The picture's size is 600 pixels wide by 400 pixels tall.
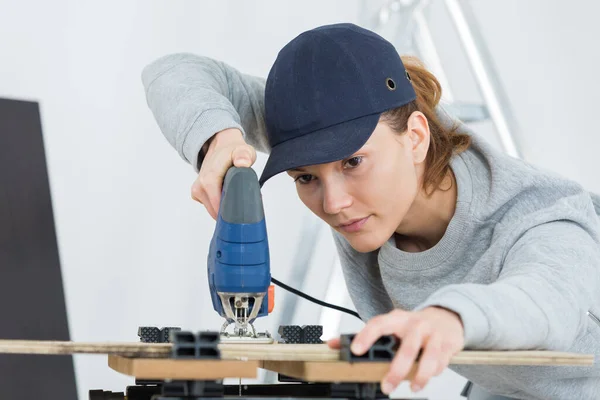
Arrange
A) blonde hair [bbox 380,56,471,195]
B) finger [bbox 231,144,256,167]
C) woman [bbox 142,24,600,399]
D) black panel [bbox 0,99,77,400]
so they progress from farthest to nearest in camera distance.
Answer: black panel [bbox 0,99,77,400] < blonde hair [bbox 380,56,471,195] < finger [bbox 231,144,256,167] < woman [bbox 142,24,600,399]

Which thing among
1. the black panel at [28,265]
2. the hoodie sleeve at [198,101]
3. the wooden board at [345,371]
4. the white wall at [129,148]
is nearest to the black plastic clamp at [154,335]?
the hoodie sleeve at [198,101]

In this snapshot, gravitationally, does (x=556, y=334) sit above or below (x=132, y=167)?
below

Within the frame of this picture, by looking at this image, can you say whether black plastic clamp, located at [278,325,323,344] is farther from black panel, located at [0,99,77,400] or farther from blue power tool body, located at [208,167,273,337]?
black panel, located at [0,99,77,400]

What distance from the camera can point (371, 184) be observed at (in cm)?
137

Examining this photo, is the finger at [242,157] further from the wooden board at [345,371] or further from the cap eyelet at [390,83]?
the wooden board at [345,371]

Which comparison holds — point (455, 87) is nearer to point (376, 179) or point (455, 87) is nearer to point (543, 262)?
point (376, 179)

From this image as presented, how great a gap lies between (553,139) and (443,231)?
1.59 metres

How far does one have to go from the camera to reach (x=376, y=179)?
4.51 ft

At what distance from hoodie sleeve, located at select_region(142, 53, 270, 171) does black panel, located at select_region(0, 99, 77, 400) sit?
699 millimetres

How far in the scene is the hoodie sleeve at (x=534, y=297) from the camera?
0.90m

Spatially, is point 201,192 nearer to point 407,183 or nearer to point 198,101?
point 198,101

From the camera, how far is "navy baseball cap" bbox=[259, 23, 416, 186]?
1.28 m

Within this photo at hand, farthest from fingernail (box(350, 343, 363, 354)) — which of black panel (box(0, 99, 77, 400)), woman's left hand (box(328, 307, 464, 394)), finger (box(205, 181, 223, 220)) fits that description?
black panel (box(0, 99, 77, 400))

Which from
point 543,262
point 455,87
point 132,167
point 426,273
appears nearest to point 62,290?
point 132,167
